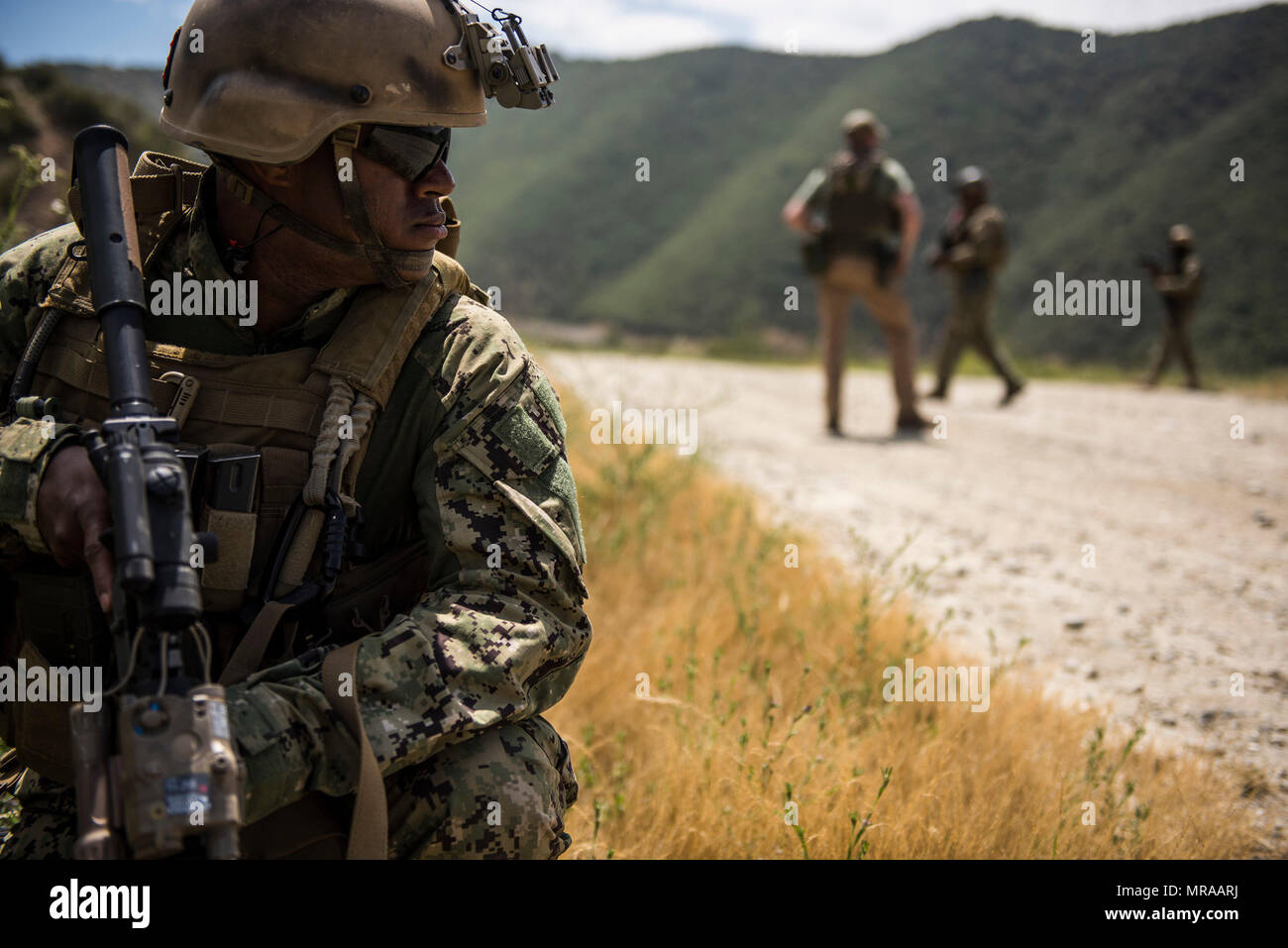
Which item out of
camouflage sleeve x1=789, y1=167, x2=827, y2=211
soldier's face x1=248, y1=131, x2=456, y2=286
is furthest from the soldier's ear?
camouflage sleeve x1=789, y1=167, x2=827, y2=211

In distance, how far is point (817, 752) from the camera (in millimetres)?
2625

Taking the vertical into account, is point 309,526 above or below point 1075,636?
above

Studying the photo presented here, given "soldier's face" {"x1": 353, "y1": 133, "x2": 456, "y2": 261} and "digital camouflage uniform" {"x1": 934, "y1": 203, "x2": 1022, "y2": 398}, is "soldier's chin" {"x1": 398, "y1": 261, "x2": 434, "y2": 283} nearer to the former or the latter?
"soldier's face" {"x1": 353, "y1": 133, "x2": 456, "y2": 261}

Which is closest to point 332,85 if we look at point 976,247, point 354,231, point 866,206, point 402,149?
point 402,149

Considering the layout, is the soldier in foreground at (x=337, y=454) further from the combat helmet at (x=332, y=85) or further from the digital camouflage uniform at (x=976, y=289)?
the digital camouflage uniform at (x=976, y=289)

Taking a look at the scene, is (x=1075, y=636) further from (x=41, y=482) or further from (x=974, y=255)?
(x=974, y=255)

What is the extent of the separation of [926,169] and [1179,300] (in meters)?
37.2

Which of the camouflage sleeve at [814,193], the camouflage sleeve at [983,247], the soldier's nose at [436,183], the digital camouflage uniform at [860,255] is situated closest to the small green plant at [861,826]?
the soldier's nose at [436,183]

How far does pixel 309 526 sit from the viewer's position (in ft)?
6.00

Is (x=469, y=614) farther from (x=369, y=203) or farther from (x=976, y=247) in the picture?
(x=976, y=247)

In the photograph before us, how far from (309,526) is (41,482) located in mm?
436

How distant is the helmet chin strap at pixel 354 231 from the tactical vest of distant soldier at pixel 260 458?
0.18 feet

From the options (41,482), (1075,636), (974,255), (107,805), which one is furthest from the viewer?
(974,255)
